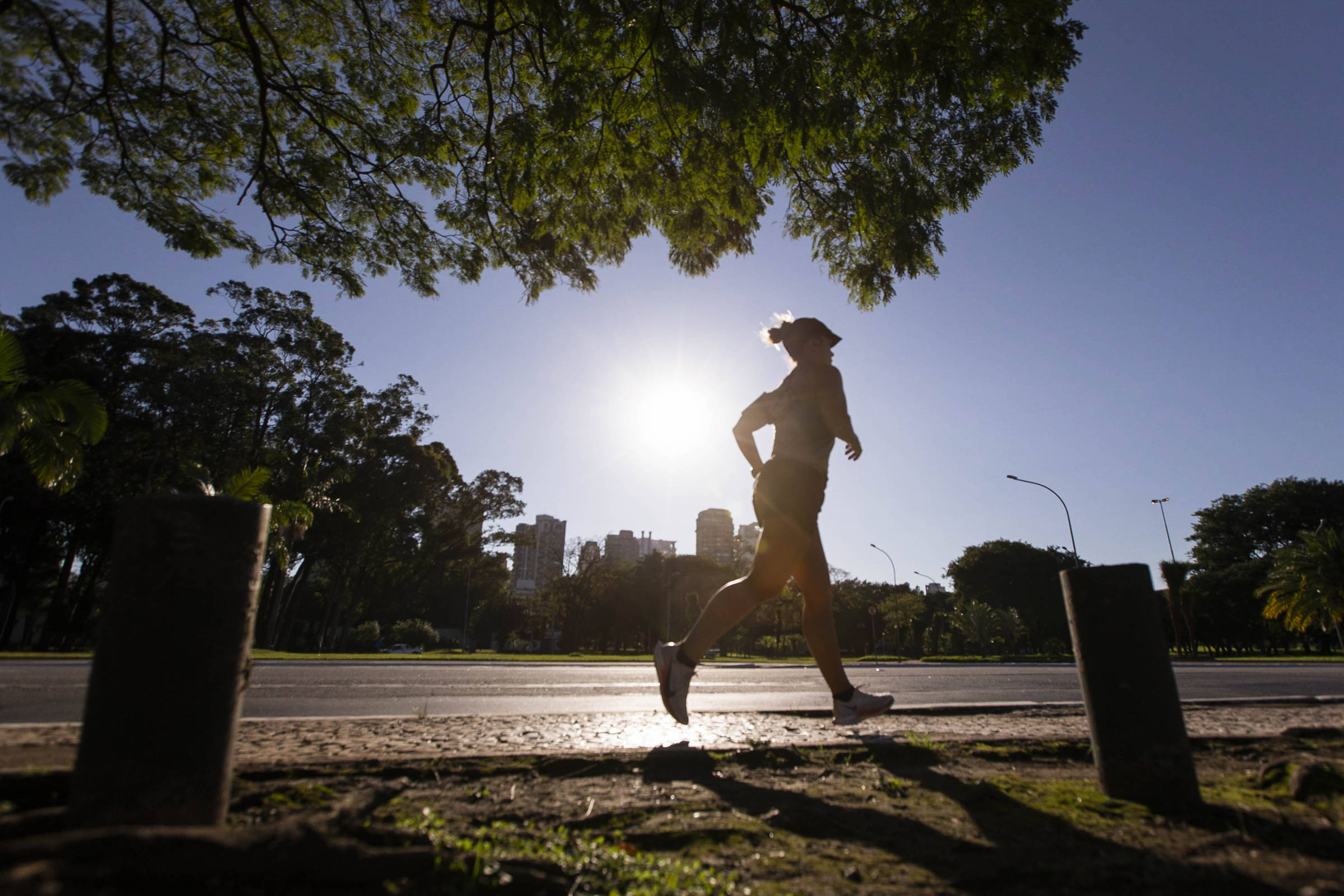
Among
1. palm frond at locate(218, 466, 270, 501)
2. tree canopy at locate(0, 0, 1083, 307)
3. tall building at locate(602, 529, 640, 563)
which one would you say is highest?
tall building at locate(602, 529, 640, 563)

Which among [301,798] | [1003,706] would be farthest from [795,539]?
[1003,706]

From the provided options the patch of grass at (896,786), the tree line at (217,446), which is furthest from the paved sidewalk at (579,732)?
the tree line at (217,446)

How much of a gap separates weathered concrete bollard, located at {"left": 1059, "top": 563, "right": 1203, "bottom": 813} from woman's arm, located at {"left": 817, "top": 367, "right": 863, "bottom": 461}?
1318mm

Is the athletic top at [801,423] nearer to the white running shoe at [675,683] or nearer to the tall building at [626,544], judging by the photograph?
the white running shoe at [675,683]

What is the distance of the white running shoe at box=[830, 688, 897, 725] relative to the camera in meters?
3.26

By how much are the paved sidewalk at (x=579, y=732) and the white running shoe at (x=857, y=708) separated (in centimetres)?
8

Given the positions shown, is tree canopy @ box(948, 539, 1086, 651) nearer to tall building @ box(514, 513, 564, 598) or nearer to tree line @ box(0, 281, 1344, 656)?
tree line @ box(0, 281, 1344, 656)

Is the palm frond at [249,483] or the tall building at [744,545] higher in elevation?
the tall building at [744,545]

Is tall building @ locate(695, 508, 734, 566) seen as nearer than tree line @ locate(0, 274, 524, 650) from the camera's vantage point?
No

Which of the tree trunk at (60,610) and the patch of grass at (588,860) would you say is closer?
the patch of grass at (588,860)

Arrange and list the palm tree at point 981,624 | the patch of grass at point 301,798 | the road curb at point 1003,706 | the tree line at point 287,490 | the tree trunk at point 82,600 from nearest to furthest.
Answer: the patch of grass at point 301,798, the road curb at point 1003,706, the tree line at point 287,490, the tree trunk at point 82,600, the palm tree at point 981,624

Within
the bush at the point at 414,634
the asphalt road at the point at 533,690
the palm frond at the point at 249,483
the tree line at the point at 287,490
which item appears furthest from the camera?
the bush at the point at 414,634

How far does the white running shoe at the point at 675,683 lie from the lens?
10.3ft

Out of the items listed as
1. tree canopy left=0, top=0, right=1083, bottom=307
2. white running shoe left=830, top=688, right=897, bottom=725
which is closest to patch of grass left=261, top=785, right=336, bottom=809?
white running shoe left=830, top=688, right=897, bottom=725
